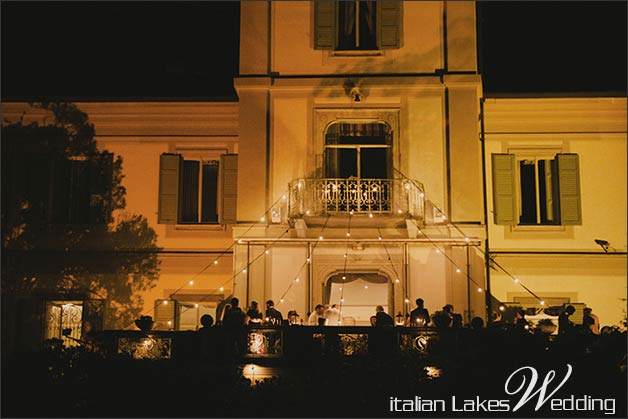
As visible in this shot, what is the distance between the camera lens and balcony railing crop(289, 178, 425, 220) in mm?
18875

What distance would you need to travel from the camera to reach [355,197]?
18.9m

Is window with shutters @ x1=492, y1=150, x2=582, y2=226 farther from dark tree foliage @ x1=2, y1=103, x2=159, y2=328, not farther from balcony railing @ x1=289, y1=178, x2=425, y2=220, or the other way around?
dark tree foliage @ x1=2, y1=103, x2=159, y2=328

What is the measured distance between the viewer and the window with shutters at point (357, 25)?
65.1 ft

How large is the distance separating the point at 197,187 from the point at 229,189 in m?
1.18

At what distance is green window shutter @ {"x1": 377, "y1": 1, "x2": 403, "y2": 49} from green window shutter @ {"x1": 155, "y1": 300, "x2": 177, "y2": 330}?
27.6 ft

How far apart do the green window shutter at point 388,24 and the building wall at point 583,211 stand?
3.31 meters

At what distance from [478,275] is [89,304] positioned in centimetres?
994

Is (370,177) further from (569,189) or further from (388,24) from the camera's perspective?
(569,189)

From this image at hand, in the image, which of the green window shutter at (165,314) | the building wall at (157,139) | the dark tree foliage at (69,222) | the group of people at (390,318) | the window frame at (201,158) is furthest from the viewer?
the window frame at (201,158)

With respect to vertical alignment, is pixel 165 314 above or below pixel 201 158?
below

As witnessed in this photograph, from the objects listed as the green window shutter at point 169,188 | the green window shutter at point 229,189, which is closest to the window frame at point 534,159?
the green window shutter at point 229,189

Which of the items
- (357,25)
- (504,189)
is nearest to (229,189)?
(357,25)

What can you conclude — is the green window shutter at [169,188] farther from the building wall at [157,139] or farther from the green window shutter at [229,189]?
the green window shutter at [229,189]

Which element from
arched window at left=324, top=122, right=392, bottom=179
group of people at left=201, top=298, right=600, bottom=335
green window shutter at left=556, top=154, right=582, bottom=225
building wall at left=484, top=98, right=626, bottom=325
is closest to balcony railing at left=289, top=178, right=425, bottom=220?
arched window at left=324, top=122, right=392, bottom=179
